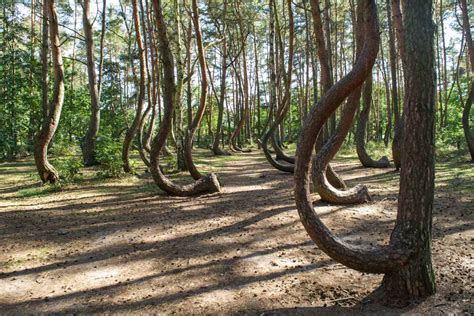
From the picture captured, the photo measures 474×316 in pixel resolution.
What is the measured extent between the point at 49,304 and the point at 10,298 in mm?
486

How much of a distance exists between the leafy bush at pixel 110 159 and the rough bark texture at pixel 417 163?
9119mm

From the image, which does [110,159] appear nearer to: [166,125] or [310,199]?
[166,125]

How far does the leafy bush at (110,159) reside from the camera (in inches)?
427

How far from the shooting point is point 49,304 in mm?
3648

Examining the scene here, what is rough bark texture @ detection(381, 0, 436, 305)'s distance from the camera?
10.0 feet

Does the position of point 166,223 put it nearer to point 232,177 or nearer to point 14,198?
point 14,198

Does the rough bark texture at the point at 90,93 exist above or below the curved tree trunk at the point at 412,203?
above

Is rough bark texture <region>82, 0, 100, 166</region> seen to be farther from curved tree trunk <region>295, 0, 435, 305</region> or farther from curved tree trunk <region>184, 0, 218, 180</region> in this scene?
curved tree trunk <region>295, 0, 435, 305</region>

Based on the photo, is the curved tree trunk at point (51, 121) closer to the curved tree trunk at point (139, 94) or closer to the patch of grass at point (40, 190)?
the patch of grass at point (40, 190)

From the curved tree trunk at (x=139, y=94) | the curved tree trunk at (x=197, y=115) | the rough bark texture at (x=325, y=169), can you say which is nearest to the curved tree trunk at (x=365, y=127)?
the rough bark texture at (x=325, y=169)

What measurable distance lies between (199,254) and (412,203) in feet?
9.03

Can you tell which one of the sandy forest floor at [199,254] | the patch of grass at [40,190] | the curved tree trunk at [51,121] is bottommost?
the sandy forest floor at [199,254]

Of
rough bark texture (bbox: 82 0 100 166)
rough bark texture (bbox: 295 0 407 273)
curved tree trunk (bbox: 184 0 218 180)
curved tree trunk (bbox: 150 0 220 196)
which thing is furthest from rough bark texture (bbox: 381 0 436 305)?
rough bark texture (bbox: 82 0 100 166)

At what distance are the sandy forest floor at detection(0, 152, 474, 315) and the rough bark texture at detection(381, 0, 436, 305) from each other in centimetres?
22
